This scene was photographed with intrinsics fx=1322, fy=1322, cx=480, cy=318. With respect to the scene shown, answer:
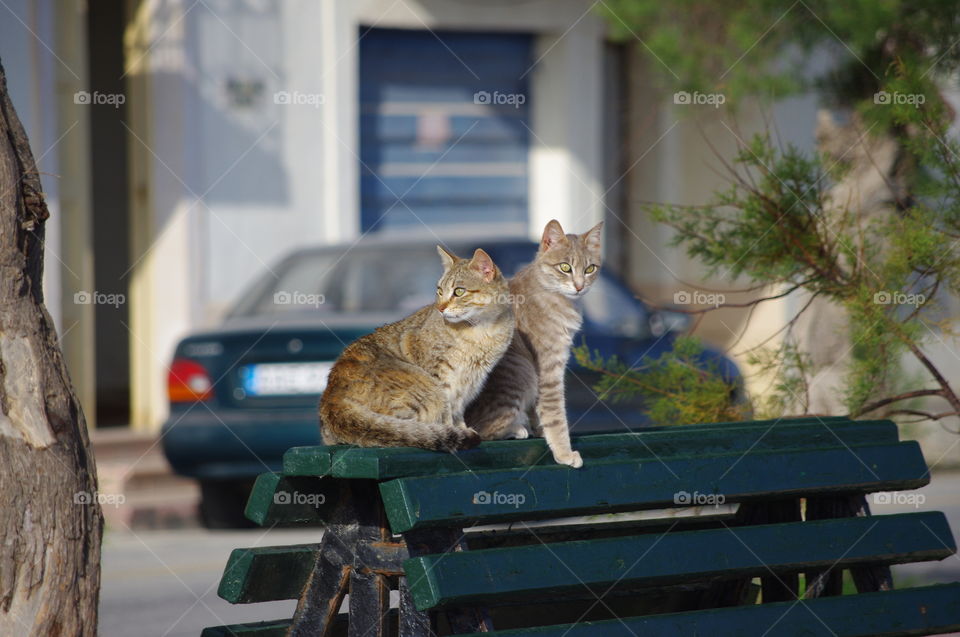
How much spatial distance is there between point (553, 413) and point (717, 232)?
1.55 metres

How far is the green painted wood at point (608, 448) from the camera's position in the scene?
330 cm

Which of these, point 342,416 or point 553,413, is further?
point 553,413

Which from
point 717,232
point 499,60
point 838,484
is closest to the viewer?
point 838,484

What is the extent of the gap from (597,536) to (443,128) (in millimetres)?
9113

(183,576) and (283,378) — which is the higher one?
(283,378)

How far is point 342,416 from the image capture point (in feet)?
12.0

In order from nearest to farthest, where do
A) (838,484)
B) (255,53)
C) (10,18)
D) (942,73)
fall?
(838,484), (942,73), (10,18), (255,53)

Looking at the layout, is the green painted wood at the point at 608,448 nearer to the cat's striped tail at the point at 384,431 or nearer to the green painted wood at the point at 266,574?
the cat's striped tail at the point at 384,431

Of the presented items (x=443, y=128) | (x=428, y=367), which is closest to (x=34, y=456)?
(x=428, y=367)

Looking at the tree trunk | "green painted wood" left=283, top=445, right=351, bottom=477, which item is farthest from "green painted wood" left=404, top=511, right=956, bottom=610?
the tree trunk

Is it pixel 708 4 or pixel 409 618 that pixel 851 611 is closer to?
pixel 409 618

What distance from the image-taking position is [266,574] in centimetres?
357

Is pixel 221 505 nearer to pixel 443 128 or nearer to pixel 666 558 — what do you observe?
pixel 443 128

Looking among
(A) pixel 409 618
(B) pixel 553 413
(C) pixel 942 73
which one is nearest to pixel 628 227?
(C) pixel 942 73
